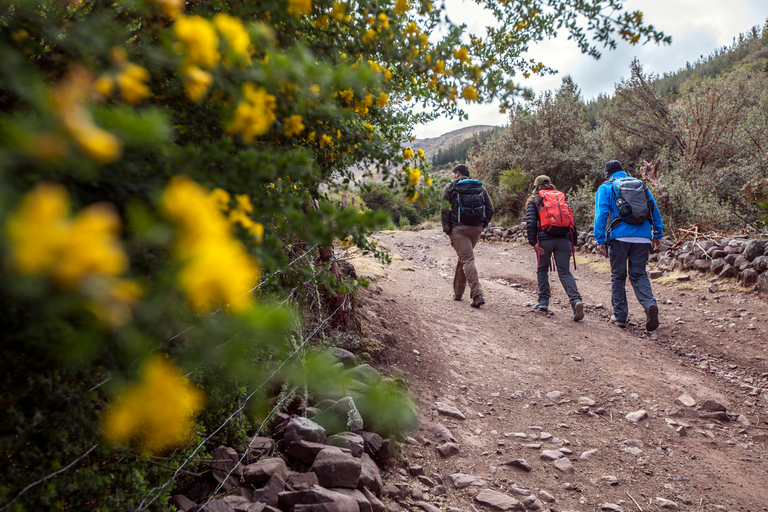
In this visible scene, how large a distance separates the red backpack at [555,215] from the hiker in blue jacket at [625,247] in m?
0.40

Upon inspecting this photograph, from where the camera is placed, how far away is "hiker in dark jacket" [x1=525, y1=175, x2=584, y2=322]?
5.79m

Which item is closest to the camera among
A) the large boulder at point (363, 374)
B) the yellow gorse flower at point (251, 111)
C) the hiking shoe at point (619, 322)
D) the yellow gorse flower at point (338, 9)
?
the yellow gorse flower at point (251, 111)

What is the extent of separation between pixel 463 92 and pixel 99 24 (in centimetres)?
135

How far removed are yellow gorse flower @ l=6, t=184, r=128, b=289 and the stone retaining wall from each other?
7510 millimetres

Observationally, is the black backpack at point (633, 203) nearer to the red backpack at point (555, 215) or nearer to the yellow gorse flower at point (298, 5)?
the red backpack at point (555, 215)

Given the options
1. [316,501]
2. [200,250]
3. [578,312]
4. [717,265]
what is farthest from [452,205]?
[200,250]

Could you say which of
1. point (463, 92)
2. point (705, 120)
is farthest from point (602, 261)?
point (463, 92)

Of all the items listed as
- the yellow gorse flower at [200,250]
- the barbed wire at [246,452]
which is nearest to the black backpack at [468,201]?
the barbed wire at [246,452]

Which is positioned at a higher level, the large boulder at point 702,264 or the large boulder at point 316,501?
the large boulder at point 316,501

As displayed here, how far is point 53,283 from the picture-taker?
1.81 ft

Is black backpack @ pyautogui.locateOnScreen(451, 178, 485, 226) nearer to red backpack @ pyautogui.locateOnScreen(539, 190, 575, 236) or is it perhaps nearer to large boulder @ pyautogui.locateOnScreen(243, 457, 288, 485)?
red backpack @ pyautogui.locateOnScreen(539, 190, 575, 236)

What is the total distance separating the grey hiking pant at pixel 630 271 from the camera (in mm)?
5160

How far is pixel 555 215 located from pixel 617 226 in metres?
0.80

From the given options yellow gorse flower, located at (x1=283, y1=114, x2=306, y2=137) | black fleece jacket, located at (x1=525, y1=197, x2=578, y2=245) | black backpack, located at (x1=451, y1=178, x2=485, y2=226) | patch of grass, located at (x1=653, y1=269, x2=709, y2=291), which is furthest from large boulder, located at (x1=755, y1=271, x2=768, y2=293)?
yellow gorse flower, located at (x1=283, y1=114, x2=306, y2=137)
